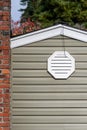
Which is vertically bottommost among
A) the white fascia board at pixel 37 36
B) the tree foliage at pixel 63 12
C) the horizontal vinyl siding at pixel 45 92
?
the horizontal vinyl siding at pixel 45 92

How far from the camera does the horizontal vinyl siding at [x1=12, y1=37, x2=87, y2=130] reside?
8.97 meters

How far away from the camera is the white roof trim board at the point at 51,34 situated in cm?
908

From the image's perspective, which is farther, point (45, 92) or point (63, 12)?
point (63, 12)

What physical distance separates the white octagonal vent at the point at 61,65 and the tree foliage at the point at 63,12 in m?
16.0

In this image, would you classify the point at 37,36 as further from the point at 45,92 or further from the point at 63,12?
the point at 63,12

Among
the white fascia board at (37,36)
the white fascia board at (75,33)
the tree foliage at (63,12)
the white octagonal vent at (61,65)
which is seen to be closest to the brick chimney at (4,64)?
the white fascia board at (37,36)

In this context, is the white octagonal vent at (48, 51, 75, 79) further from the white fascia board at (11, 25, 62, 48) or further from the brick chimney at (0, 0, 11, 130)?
the brick chimney at (0, 0, 11, 130)

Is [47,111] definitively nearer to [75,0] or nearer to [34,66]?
[34,66]

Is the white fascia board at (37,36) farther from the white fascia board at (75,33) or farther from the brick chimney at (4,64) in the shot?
the brick chimney at (4,64)

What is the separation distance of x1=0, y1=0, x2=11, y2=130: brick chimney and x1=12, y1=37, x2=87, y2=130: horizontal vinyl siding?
104 cm

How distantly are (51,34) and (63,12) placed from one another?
1674cm

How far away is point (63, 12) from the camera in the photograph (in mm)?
25688

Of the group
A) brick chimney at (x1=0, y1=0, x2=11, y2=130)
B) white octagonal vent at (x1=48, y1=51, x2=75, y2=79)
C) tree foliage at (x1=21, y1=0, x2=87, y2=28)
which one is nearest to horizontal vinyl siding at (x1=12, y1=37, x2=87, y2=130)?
white octagonal vent at (x1=48, y1=51, x2=75, y2=79)

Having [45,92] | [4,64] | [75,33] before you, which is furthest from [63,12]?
[4,64]
